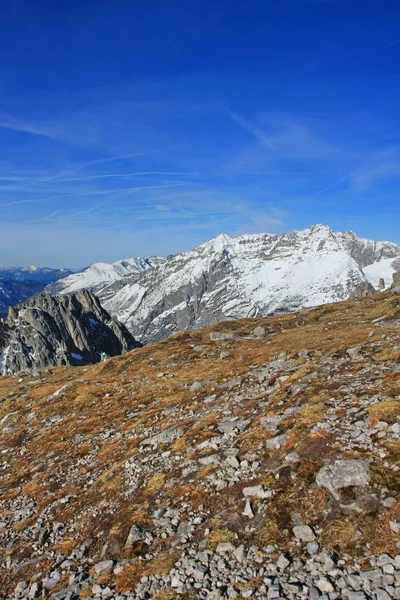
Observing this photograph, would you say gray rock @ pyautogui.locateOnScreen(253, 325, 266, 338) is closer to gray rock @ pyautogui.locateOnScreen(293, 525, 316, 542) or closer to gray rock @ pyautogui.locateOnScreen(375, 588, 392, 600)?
gray rock @ pyautogui.locateOnScreen(293, 525, 316, 542)

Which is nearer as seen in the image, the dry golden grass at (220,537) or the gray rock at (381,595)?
the gray rock at (381,595)

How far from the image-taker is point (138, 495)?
47.1ft

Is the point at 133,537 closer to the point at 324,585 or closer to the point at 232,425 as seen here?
the point at 324,585

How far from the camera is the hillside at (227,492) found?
30.7 feet

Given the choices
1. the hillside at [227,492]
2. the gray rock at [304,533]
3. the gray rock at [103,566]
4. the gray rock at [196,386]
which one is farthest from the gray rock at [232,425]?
the gray rock at [196,386]

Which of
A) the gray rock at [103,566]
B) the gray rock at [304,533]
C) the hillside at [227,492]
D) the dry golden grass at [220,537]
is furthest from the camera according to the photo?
the gray rock at [103,566]

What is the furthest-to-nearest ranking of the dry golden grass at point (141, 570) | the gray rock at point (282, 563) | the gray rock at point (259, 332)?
the gray rock at point (259, 332) < the dry golden grass at point (141, 570) < the gray rock at point (282, 563)

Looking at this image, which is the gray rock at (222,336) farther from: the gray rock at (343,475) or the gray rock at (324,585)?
the gray rock at (324,585)

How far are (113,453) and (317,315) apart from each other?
42140 mm

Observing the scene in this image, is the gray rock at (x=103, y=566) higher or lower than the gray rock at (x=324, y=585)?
lower

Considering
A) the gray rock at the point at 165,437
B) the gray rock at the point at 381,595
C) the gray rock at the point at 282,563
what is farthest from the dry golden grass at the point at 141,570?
the gray rock at the point at 165,437

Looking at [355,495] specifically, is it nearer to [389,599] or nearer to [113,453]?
[389,599]

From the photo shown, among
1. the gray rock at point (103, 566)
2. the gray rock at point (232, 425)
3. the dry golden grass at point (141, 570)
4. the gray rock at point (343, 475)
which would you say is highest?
the gray rock at point (343, 475)

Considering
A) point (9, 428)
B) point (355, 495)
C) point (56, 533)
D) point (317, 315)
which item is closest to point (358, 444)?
point (355, 495)
